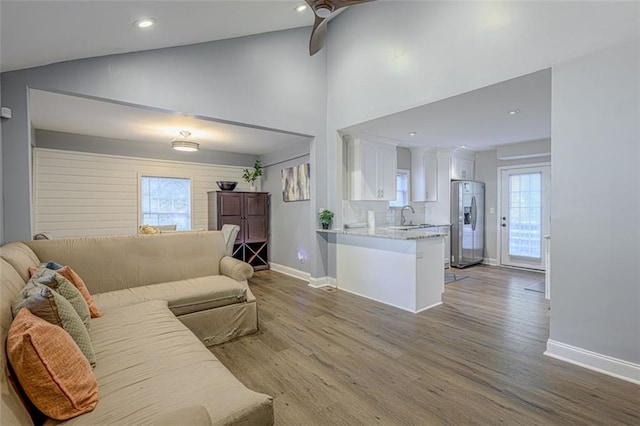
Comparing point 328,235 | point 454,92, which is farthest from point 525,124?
point 328,235

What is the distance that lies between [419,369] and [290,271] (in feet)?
12.0

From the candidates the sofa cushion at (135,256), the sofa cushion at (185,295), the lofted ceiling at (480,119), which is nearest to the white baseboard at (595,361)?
the lofted ceiling at (480,119)

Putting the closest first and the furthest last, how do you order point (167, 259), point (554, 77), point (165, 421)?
point (165, 421)
point (554, 77)
point (167, 259)

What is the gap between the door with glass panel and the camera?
579cm

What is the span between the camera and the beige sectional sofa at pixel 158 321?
1.25 metres

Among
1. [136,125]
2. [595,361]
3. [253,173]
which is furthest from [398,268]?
[136,125]

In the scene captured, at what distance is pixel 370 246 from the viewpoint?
4.24 metres

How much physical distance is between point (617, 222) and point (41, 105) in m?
5.92

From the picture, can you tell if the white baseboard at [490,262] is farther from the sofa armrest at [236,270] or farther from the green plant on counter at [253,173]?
the sofa armrest at [236,270]

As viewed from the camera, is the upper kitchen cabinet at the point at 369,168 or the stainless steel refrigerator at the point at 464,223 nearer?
the upper kitchen cabinet at the point at 369,168

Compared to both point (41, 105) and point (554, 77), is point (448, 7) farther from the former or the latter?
point (41, 105)

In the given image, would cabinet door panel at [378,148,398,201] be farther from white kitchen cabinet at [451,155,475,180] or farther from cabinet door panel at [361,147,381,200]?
white kitchen cabinet at [451,155,475,180]

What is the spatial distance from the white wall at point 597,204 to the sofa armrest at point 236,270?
2832 mm

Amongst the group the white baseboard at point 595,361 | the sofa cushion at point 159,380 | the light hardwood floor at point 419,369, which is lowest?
the light hardwood floor at point 419,369
